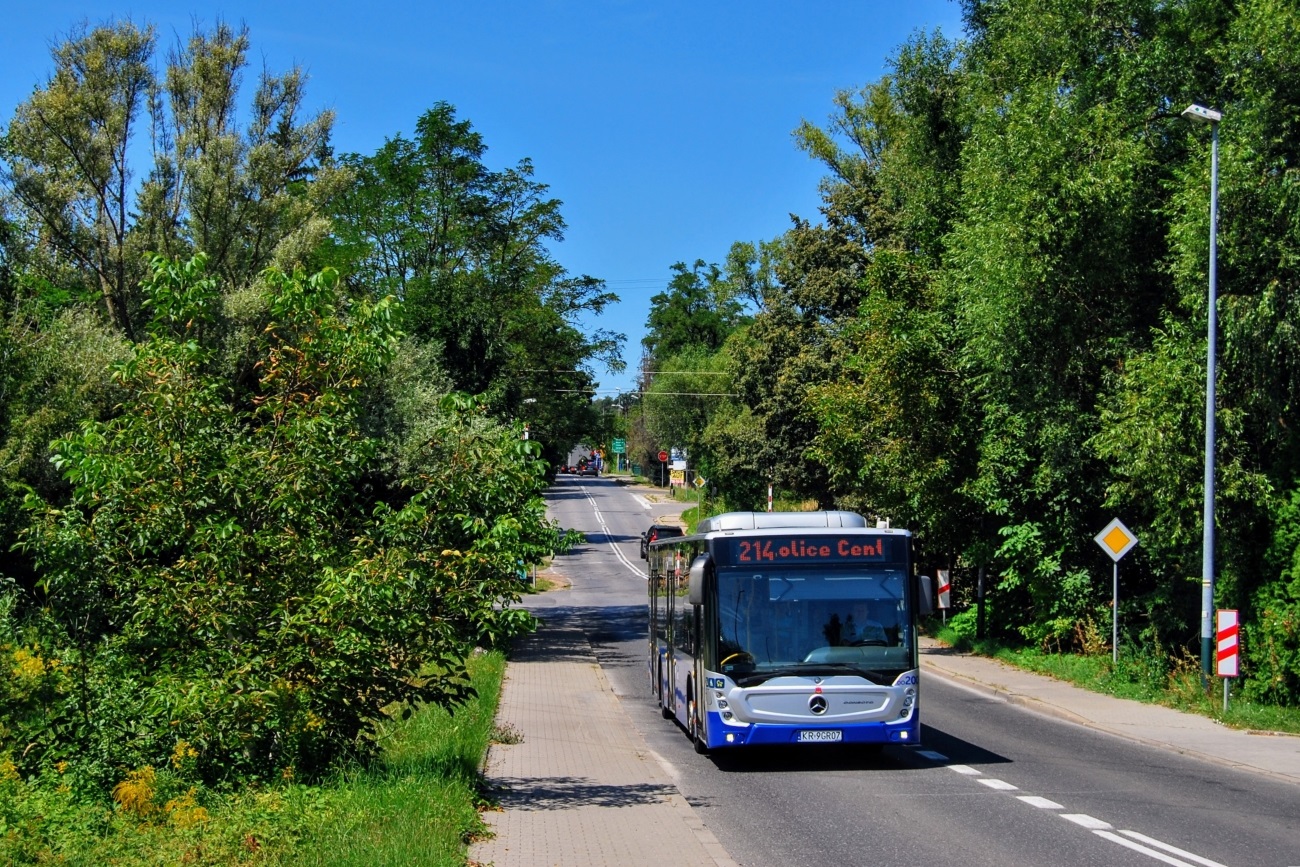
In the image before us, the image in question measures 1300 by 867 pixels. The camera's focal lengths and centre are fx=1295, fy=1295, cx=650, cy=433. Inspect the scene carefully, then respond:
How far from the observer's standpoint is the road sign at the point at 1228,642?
19.1 meters

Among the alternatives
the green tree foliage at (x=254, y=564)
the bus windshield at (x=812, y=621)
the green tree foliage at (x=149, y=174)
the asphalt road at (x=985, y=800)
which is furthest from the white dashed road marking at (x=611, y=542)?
the green tree foliage at (x=254, y=564)

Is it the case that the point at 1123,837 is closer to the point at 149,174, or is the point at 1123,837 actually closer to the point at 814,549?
the point at 814,549

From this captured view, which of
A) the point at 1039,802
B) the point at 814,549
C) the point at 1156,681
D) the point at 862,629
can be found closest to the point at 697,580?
the point at 814,549

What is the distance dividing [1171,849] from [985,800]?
2.57m

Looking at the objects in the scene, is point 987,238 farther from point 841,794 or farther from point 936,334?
point 841,794

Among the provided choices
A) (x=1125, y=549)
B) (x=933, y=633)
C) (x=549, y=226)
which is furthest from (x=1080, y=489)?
(x=549, y=226)

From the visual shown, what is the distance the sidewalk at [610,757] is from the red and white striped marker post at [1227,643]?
2.98 ft

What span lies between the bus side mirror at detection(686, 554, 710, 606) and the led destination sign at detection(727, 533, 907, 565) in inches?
14.1

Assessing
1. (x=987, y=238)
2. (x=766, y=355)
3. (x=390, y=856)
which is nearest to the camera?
(x=390, y=856)

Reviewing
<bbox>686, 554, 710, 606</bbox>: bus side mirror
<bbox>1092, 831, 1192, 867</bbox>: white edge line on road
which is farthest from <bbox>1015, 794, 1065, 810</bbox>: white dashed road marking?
<bbox>686, 554, 710, 606</bbox>: bus side mirror

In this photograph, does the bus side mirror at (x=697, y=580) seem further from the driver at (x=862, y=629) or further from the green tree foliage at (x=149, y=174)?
the green tree foliage at (x=149, y=174)

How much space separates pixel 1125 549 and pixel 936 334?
8249 millimetres

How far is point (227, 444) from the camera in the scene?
1165 cm

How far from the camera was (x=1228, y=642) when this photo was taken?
19.1 meters
